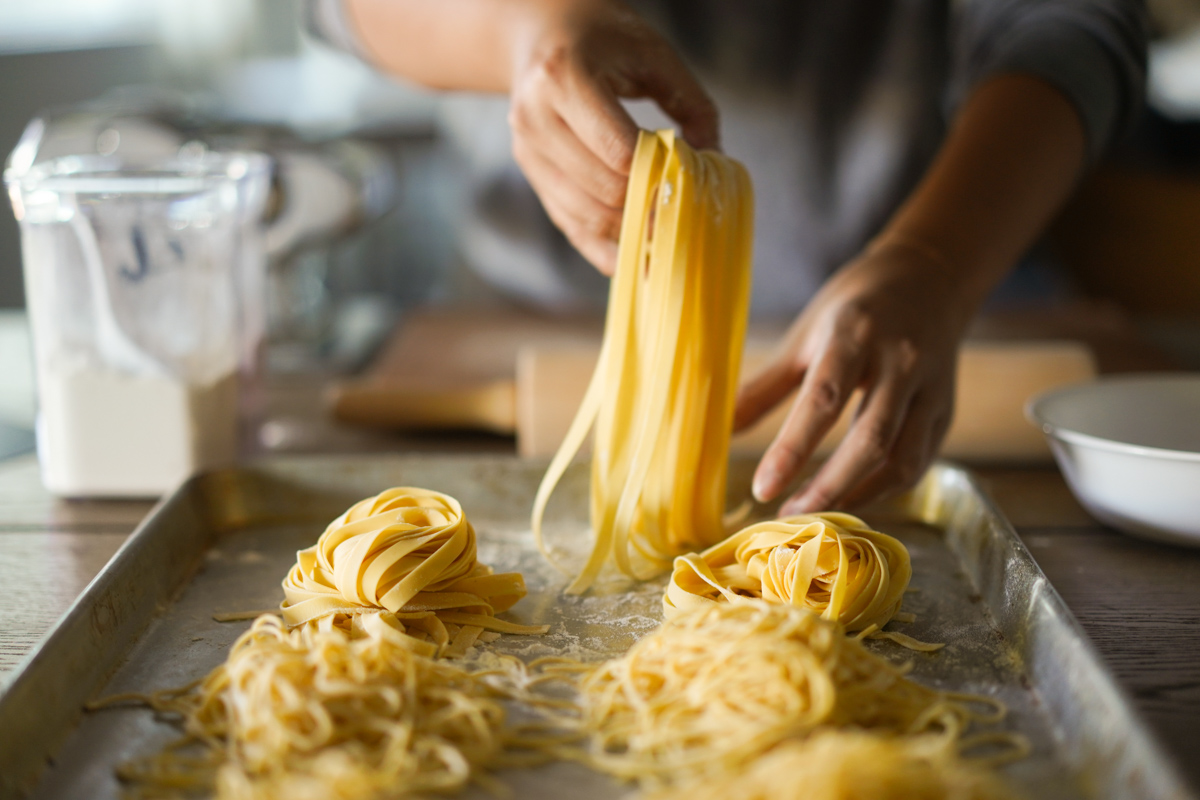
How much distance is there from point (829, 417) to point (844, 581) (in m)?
0.24

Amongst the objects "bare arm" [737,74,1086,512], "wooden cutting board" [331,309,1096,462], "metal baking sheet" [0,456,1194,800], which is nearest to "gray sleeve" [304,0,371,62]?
"wooden cutting board" [331,309,1096,462]

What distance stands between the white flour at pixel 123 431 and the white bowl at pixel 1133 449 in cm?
104

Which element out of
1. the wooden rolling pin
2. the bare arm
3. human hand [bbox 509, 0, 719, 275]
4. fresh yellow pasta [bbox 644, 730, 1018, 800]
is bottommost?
the wooden rolling pin

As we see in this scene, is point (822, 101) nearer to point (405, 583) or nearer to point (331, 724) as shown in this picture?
point (405, 583)

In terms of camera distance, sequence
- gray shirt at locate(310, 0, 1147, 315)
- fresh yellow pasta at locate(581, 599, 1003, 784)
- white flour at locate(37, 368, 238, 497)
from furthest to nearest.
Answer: gray shirt at locate(310, 0, 1147, 315) < white flour at locate(37, 368, 238, 497) < fresh yellow pasta at locate(581, 599, 1003, 784)

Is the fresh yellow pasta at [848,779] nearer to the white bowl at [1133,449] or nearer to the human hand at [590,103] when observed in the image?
the white bowl at [1133,449]

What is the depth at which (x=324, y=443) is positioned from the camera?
5.43 ft

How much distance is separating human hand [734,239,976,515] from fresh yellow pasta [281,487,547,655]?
32 centimetres

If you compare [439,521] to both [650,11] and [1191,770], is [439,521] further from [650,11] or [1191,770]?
[650,11]

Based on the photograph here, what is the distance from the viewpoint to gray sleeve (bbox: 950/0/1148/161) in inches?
62.1

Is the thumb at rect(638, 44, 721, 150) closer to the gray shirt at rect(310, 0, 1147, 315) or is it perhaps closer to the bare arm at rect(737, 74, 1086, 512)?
the bare arm at rect(737, 74, 1086, 512)

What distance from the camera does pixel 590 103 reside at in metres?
1.09

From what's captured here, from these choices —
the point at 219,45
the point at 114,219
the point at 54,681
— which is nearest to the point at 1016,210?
the point at 114,219

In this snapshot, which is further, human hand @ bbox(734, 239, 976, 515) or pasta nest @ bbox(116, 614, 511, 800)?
human hand @ bbox(734, 239, 976, 515)
